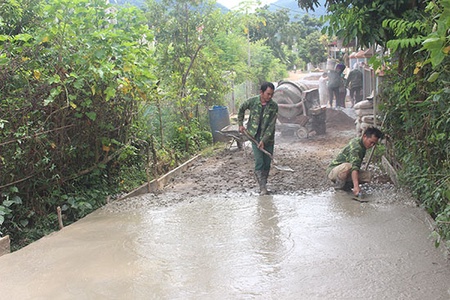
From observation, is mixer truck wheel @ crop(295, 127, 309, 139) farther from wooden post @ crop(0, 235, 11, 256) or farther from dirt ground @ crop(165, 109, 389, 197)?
wooden post @ crop(0, 235, 11, 256)

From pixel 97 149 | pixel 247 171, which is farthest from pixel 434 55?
pixel 247 171

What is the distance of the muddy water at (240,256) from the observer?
3.74 metres

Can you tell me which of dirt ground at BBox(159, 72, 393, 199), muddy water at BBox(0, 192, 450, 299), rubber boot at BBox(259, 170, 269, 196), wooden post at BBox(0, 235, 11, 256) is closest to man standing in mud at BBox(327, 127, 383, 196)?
dirt ground at BBox(159, 72, 393, 199)

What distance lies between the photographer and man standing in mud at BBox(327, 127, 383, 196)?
637 centimetres

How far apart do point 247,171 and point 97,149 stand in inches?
130

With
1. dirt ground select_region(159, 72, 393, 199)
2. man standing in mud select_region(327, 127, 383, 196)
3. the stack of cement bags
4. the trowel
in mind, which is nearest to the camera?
the trowel

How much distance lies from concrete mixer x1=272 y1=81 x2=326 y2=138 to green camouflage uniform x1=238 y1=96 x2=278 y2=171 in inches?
234

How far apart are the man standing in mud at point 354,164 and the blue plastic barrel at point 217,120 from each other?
627cm

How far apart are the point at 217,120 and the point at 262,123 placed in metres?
5.84

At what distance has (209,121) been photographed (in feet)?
43.3

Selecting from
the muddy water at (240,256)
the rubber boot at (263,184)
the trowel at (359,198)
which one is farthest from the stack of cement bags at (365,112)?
the muddy water at (240,256)

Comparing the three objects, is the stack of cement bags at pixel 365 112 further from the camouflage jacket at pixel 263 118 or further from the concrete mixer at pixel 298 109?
the camouflage jacket at pixel 263 118

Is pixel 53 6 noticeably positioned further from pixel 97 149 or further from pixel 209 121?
pixel 209 121

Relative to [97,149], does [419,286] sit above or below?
below
